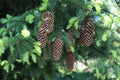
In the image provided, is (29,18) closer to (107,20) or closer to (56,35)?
(56,35)

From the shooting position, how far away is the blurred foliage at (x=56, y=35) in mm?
3072

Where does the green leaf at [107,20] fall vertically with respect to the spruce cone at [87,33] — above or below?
above

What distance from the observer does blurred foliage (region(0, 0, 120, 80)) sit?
307cm

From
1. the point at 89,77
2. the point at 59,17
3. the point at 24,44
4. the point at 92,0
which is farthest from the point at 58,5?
the point at 89,77

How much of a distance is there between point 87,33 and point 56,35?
0.33 metres

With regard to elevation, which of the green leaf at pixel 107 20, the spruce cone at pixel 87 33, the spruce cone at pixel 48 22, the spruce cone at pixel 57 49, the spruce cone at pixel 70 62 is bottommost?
the spruce cone at pixel 70 62

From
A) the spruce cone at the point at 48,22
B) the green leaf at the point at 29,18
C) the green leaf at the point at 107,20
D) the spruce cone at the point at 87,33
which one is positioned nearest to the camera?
the spruce cone at the point at 48,22

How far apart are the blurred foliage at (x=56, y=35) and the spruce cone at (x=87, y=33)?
78mm

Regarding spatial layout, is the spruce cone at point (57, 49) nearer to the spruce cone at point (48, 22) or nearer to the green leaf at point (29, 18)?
the spruce cone at point (48, 22)

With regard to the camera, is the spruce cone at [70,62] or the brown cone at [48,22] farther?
the spruce cone at [70,62]

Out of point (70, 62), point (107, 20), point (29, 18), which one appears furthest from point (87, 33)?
point (29, 18)

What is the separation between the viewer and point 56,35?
314cm

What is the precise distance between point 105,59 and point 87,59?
49 centimetres

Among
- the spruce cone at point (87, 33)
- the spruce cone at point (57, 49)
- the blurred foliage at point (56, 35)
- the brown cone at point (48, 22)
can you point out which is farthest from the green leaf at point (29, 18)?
the spruce cone at point (87, 33)
